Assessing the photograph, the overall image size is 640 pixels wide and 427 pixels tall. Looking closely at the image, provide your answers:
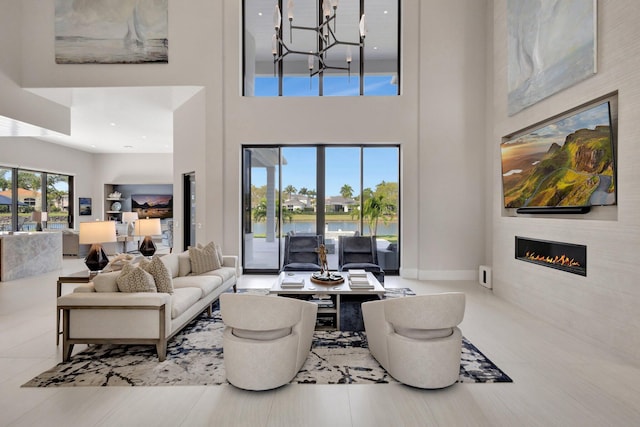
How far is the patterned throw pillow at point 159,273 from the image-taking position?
138 inches

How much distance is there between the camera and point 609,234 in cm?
343

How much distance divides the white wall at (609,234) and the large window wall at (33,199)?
11.3m

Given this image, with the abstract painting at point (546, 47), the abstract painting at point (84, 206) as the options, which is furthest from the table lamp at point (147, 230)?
the abstract painting at point (84, 206)

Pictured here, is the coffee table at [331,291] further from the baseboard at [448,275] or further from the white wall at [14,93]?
the white wall at [14,93]

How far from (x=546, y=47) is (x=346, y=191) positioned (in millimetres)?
4171

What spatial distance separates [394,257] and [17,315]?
6.42 metres

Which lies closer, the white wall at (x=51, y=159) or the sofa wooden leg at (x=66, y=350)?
the sofa wooden leg at (x=66, y=350)

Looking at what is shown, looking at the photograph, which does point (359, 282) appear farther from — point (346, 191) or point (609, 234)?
point (346, 191)

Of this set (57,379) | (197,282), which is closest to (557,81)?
(197,282)

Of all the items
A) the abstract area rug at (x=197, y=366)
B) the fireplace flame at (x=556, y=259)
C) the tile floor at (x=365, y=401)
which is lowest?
the tile floor at (x=365, y=401)

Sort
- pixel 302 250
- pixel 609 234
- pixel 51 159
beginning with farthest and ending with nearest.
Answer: pixel 51 159, pixel 302 250, pixel 609 234

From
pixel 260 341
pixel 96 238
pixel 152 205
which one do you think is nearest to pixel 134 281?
pixel 96 238

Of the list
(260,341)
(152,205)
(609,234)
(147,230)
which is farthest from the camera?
(152,205)

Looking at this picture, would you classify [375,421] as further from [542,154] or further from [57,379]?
[542,154]
